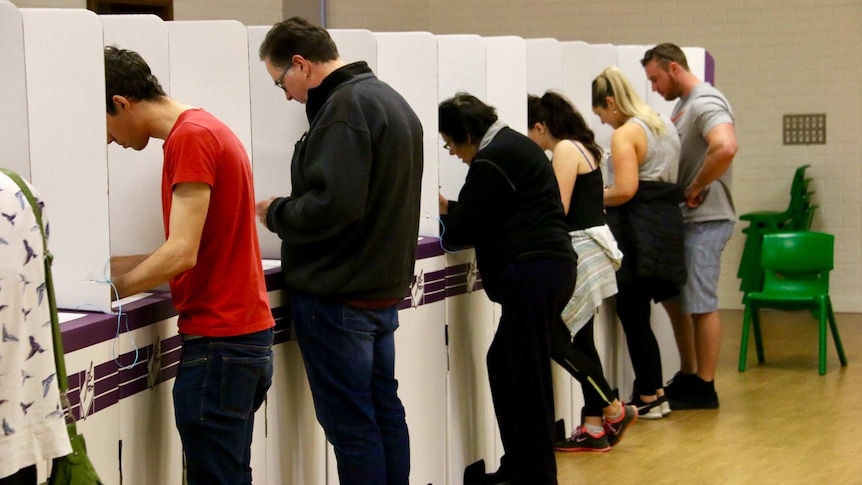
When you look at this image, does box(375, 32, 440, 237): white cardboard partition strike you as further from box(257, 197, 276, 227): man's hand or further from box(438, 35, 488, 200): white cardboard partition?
box(257, 197, 276, 227): man's hand

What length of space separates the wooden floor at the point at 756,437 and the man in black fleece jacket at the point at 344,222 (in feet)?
4.68

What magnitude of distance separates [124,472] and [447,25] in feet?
22.8

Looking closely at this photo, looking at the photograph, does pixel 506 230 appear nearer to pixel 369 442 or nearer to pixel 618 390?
pixel 369 442

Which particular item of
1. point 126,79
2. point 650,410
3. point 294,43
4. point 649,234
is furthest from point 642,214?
point 126,79

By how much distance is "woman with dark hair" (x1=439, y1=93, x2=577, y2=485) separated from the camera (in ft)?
11.6

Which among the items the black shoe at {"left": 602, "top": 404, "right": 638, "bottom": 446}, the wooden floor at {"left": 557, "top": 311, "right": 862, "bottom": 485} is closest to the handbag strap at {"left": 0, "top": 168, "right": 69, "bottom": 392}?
Result: the wooden floor at {"left": 557, "top": 311, "right": 862, "bottom": 485}

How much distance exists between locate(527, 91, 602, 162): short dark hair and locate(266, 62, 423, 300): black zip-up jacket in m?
1.38

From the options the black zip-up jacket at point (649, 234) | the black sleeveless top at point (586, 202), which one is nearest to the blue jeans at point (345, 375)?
the black sleeveless top at point (586, 202)

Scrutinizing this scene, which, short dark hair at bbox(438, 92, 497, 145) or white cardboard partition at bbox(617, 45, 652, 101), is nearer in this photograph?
short dark hair at bbox(438, 92, 497, 145)

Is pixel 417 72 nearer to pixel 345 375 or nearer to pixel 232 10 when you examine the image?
pixel 345 375

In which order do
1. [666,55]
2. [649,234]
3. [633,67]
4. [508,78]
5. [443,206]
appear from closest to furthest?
1. [443,206]
2. [508,78]
3. [649,234]
4. [666,55]
5. [633,67]

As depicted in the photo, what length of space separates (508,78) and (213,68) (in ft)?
4.74

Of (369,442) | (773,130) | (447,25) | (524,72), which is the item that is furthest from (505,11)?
(369,442)

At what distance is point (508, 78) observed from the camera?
13.5ft
